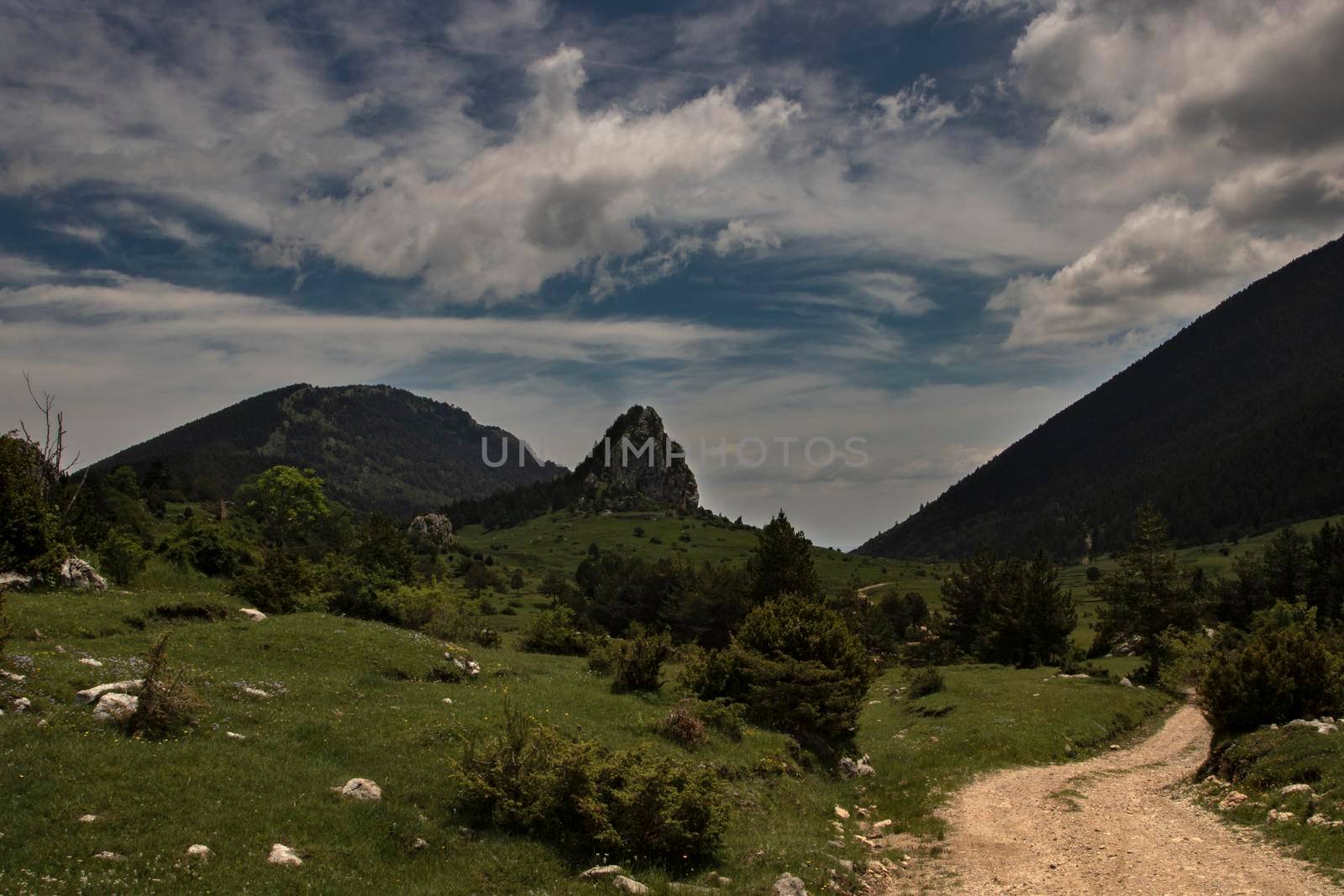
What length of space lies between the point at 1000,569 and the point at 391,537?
227ft

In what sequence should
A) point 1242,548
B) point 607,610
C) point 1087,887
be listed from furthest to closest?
point 1242,548
point 607,610
point 1087,887

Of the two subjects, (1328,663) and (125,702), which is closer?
(125,702)

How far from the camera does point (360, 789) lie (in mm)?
16516

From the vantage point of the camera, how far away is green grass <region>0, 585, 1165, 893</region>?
1282 centimetres

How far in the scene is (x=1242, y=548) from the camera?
639 feet

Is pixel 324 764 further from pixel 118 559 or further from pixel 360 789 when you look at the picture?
pixel 118 559

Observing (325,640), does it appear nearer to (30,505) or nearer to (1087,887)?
(30,505)

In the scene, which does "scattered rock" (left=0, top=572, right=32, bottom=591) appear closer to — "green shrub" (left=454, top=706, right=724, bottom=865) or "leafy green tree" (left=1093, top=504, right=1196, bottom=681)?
"green shrub" (left=454, top=706, right=724, bottom=865)

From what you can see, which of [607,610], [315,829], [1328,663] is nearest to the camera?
[315,829]

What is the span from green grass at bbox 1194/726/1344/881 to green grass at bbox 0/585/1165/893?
826 cm

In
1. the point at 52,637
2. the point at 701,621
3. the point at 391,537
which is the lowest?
the point at 701,621

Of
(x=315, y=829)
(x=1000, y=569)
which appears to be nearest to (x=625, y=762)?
(x=315, y=829)

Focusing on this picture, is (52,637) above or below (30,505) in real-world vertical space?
below

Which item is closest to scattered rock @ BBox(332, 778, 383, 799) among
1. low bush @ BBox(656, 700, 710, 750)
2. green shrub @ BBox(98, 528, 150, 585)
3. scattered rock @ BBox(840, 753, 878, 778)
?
low bush @ BBox(656, 700, 710, 750)
